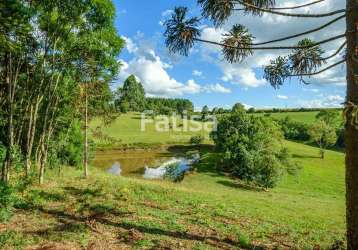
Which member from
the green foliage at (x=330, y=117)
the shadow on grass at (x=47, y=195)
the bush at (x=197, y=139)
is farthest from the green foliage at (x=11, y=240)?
the green foliage at (x=330, y=117)

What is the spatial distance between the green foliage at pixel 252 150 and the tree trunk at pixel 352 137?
26.9 metres

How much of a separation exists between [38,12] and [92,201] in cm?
720

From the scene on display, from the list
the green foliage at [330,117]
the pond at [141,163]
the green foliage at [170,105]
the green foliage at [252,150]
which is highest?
the green foliage at [170,105]

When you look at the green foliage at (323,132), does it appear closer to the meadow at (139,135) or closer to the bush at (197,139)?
the meadow at (139,135)

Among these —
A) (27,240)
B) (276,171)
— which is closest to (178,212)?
(27,240)

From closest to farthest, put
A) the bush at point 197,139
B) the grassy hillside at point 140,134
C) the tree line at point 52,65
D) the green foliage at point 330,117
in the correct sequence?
the tree line at point 52,65 → the green foliage at point 330,117 → the bush at point 197,139 → the grassy hillside at point 140,134

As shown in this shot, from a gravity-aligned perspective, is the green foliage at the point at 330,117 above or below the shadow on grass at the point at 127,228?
above

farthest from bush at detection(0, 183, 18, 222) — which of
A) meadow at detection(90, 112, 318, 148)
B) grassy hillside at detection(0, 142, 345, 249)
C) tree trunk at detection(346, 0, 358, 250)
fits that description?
meadow at detection(90, 112, 318, 148)

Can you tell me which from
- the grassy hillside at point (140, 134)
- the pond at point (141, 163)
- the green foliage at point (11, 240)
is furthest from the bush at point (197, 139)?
the green foliage at point (11, 240)

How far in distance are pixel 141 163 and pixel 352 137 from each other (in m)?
47.8

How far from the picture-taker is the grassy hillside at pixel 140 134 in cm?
6875

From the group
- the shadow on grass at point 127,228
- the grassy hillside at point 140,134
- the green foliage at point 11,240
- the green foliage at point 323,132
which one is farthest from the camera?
the grassy hillside at point 140,134

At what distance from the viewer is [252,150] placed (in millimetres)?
38844

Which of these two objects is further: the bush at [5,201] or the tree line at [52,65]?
the tree line at [52,65]
